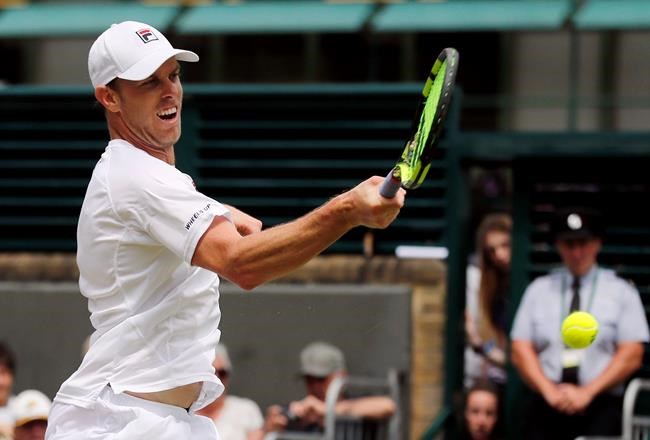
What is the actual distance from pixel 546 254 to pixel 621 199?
570 millimetres

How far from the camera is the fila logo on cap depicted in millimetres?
4766

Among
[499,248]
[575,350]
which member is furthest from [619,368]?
[499,248]

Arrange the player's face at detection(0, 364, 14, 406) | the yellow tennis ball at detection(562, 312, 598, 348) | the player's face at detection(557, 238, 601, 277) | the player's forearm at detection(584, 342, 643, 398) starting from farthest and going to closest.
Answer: the player's face at detection(0, 364, 14, 406) < the player's face at detection(557, 238, 601, 277) < the player's forearm at detection(584, 342, 643, 398) < the yellow tennis ball at detection(562, 312, 598, 348)

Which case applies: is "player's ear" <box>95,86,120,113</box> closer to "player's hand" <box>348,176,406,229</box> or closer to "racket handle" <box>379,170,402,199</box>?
"player's hand" <box>348,176,406,229</box>

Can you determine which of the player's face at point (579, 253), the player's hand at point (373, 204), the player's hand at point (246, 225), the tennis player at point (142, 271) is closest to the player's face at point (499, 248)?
the player's face at point (579, 253)

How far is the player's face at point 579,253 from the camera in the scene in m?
8.62

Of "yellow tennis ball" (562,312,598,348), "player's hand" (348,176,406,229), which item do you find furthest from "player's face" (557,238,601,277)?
"player's hand" (348,176,406,229)

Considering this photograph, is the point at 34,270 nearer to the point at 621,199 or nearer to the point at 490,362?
the point at 490,362

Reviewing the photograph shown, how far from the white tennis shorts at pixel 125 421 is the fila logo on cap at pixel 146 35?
1071mm

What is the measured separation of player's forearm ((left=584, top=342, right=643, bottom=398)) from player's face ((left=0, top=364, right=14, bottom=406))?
10.7 feet

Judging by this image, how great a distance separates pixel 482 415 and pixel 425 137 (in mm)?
5109

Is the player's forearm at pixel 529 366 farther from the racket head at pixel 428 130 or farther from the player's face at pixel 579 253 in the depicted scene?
the racket head at pixel 428 130

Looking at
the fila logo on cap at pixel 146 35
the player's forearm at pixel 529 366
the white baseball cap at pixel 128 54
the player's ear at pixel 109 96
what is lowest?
the player's forearm at pixel 529 366

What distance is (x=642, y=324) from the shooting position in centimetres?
848
